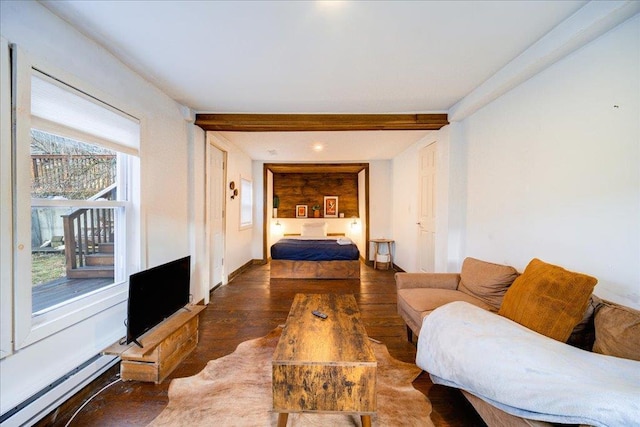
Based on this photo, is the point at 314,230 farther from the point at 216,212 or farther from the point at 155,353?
the point at 155,353

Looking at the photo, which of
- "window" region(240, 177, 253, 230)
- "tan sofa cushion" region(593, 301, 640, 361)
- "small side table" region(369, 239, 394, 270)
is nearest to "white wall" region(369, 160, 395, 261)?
"small side table" region(369, 239, 394, 270)

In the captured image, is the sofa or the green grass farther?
the green grass

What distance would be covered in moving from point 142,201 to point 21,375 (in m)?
1.32

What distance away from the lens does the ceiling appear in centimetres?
143

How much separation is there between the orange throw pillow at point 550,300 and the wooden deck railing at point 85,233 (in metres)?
3.08

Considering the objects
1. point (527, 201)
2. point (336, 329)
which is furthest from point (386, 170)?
point (336, 329)

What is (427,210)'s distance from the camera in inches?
149

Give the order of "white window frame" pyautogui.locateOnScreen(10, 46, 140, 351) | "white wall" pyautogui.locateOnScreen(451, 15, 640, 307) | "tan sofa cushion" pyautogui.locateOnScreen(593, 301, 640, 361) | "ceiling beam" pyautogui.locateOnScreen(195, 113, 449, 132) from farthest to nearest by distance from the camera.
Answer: "ceiling beam" pyautogui.locateOnScreen(195, 113, 449, 132)
"white wall" pyautogui.locateOnScreen(451, 15, 640, 307)
"white window frame" pyautogui.locateOnScreen(10, 46, 140, 351)
"tan sofa cushion" pyautogui.locateOnScreen(593, 301, 640, 361)

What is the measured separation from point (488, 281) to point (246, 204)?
14.9ft

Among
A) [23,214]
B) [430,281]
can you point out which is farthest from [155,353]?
[430,281]

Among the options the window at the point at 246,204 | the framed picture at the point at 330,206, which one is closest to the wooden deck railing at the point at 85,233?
the window at the point at 246,204

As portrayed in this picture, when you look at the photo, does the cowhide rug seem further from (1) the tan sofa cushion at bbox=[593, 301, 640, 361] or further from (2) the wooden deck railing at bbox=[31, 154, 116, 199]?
(2) the wooden deck railing at bbox=[31, 154, 116, 199]

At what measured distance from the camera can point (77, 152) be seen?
1712 millimetres

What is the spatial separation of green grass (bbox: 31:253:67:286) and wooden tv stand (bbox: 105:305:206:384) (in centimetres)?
64
